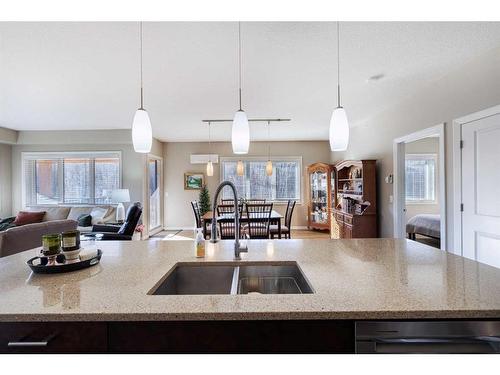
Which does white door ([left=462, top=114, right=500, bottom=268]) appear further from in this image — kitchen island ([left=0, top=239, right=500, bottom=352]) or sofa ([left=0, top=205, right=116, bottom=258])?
sofa ([left=0, top=205, right=116, bottom=258])

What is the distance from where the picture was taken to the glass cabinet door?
21.3ft

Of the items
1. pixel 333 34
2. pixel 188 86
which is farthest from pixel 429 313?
pixel 188 86

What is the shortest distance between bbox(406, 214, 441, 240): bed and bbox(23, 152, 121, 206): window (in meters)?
6.18

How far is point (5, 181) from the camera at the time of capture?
584cm

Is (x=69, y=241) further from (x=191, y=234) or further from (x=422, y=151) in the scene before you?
(x=422, y=151)

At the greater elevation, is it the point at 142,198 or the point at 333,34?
the point at 333,34

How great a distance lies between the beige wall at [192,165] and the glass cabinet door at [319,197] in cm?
39

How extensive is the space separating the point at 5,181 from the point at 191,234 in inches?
165

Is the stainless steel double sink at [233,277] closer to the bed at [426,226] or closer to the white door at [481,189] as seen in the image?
the white door at [481,189]

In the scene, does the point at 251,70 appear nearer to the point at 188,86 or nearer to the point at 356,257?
the point at 188,86

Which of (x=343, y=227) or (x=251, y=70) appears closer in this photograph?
(x=251, y=70)

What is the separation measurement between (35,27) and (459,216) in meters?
4.21

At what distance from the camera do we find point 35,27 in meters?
2.03

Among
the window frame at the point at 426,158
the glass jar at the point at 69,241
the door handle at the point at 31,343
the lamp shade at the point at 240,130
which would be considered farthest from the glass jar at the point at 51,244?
the window frame at the point at 426,158
